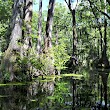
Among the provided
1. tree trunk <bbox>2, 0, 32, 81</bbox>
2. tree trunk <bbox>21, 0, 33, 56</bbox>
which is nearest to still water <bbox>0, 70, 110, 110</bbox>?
tree trunk <bbox>2, 0, 32, 81</bbox>

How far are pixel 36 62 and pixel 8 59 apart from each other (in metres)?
1.88

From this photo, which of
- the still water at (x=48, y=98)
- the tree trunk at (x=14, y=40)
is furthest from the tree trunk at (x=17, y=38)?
the still water at (x=48, y=98)

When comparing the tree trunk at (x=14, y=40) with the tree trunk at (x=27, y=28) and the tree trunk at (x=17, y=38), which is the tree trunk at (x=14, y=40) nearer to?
the tree trunk at (x=17, y=38)

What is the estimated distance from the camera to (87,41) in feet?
180

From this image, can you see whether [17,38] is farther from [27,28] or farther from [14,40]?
[27,28]

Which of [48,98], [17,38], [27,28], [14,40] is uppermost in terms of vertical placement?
[27,28]

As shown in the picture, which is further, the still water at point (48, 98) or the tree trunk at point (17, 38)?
the tree trunk at point (17, 38)

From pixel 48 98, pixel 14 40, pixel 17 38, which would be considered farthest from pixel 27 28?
pixel 48 98

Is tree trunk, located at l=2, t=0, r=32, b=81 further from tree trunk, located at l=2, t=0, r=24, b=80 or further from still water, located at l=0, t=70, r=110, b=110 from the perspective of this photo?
still water, located at l=0, t=70, r=110, b=110

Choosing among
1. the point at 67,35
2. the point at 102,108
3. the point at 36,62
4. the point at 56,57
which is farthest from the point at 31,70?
the point at 67,35

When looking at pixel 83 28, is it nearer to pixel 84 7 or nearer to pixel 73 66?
pixel 84 7

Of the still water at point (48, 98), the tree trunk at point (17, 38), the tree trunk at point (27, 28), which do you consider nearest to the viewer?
the still water at point (48, 98)

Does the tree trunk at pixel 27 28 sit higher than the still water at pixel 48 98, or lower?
higher

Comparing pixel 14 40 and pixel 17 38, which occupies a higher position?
pixel 17 38
